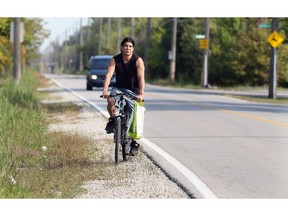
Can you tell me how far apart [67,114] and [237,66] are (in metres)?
28.2

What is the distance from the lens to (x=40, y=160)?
9742 millimetres

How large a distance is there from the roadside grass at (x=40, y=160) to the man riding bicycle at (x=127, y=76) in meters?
0.90

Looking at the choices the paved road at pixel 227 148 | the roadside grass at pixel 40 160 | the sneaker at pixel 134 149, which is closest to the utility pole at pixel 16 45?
the paved road at pixel 227 148

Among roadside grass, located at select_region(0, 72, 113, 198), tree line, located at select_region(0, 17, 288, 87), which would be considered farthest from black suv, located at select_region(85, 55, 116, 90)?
roadside grass, located at select_region(0, 72, 113, 198)

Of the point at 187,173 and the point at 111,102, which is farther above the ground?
the point at 111,102

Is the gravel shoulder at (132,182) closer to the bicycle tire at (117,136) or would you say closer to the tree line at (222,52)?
the bicycle tire at (117,136)

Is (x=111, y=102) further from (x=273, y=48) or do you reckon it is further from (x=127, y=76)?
(x=273, y=48)

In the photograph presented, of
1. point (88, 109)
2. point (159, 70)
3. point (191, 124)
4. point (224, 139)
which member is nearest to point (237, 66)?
point (159, 70)

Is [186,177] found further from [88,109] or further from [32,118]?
[88,109]

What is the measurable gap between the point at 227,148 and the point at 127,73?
101 inches

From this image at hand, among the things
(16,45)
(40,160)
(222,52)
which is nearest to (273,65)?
(16,45)

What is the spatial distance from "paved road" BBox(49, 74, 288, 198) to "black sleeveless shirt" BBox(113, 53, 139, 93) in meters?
1.19

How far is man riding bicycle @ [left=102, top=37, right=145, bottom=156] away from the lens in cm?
965

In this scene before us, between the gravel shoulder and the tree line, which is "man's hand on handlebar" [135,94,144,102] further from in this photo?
the tree line
